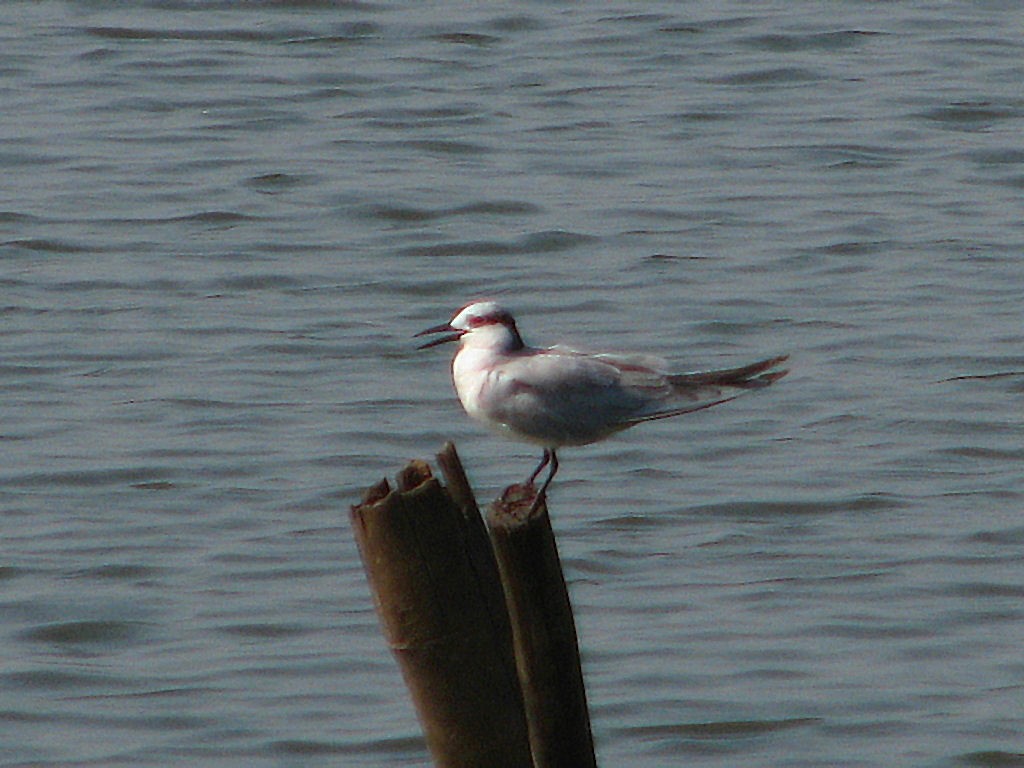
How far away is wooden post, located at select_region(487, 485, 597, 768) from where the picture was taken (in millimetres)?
5637

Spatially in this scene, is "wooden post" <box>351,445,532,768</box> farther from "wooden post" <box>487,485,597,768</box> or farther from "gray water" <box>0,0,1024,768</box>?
"gray water" <box>0,0,1024,768</box>

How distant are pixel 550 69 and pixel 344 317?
5208 millimetres

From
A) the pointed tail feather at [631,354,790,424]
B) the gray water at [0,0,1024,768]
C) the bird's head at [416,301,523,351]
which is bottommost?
the gray water at [0,0,1024,768]

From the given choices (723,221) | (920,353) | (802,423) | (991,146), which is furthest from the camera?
(991,146)

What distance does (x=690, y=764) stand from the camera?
7.89 meters

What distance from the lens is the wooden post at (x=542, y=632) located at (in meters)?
5.64

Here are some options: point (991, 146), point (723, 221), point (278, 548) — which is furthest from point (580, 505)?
point (991, 146)

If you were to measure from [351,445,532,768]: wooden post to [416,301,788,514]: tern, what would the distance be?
703mm

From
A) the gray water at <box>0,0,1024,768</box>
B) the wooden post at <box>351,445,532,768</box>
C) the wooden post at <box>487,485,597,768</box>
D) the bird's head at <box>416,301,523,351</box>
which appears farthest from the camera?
the gray water at <box>0,0,1024,768</box>

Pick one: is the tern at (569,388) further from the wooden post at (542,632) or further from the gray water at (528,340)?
the gray water at (528,340)

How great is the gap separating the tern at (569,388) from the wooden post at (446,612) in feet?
2.31

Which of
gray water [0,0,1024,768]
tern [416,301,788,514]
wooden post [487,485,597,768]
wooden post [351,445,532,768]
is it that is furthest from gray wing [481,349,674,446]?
gray water [0,0,1024,768]

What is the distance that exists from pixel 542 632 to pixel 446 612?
449 mm

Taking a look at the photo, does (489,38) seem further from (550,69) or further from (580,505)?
(580,505)
